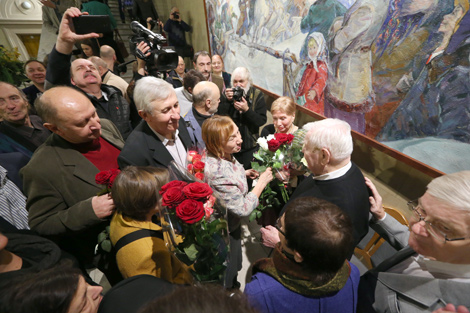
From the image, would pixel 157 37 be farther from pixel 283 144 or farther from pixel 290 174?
pixel 290 174

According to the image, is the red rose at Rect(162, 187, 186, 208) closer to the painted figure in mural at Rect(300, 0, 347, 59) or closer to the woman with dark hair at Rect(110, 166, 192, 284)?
the woman with dark hair at Rect(110, 166, 192, 284)

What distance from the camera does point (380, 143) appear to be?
2.23m

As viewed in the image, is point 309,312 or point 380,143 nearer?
point 309,312

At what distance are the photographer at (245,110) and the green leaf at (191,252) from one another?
85.9 inches

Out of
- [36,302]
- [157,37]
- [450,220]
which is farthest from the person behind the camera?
[157,37]

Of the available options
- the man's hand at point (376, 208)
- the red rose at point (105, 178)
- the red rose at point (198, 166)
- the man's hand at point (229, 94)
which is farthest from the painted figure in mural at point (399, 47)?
the red rose at point (105, 178)

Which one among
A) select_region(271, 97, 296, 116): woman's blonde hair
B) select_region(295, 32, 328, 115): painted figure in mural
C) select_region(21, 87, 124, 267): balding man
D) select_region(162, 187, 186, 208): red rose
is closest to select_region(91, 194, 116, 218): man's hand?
select_region(21, 87, 124, 267): balding man

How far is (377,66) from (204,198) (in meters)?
2.23

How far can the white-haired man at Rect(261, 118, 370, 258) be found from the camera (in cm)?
134

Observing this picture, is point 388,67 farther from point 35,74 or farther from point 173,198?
point 35,74

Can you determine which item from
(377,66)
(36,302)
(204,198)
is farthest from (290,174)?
(36,302)

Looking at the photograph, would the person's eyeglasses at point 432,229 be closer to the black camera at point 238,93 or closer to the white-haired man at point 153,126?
the white-haired man at point 153,126

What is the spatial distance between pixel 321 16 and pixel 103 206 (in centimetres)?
Result: 315

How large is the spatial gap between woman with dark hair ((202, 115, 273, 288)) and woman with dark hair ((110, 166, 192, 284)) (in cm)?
45
